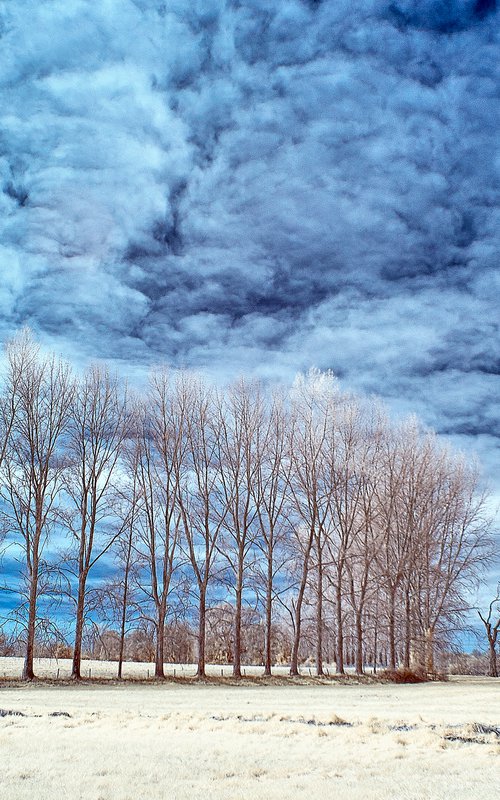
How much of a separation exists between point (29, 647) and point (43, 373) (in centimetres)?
1284

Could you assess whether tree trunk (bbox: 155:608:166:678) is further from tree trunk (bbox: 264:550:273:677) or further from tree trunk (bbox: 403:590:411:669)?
tree trunk (bbox: 403:590:411:669)

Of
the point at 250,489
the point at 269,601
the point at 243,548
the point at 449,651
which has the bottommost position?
the point at 449,651

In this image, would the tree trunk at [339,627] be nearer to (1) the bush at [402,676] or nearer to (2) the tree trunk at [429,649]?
(1) the bush at [402,676]

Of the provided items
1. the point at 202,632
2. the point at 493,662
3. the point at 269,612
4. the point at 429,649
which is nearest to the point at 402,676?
the point at 429,649

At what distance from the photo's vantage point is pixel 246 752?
1145cm

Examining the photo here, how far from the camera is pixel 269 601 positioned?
33500mm

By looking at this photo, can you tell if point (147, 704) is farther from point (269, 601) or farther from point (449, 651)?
point (449, 651)

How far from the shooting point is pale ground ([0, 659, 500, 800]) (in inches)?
344

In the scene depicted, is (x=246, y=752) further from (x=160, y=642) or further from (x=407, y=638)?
(x=407, y=638)

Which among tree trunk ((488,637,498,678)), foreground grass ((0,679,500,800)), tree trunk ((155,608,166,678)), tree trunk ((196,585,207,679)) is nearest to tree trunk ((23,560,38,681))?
tree trunk ((155,608,166,678))

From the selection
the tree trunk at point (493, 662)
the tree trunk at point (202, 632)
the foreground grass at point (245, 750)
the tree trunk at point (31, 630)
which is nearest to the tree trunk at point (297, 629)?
the tree trunk at point (202, 632)

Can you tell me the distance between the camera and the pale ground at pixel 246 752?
28.7 feet

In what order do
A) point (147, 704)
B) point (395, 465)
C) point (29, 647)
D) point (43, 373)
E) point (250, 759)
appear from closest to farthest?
point (250, 759)
point (147, 704)
point (29, 647)
point (43, 373)
point (395, 465)

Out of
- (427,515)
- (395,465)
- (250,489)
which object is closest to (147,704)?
(250,489)
